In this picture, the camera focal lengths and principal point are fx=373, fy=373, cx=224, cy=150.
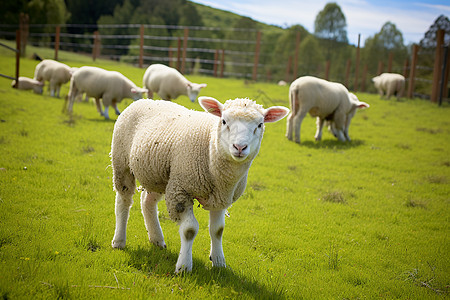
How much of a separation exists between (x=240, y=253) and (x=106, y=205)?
6.86ft

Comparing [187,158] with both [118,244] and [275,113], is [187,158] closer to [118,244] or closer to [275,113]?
[275,113]

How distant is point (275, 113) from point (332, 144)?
8.27m

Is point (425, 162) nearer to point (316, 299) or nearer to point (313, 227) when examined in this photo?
point (313, 227)

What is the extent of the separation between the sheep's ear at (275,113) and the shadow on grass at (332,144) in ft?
24.4

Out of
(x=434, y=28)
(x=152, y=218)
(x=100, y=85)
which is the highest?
(x=434, y=28)

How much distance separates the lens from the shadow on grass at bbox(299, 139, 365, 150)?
1086cm

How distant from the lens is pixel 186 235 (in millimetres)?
3453

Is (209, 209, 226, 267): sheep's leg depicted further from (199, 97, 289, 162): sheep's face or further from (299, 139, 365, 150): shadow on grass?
(299, 139, 365, 150): shadow on grass

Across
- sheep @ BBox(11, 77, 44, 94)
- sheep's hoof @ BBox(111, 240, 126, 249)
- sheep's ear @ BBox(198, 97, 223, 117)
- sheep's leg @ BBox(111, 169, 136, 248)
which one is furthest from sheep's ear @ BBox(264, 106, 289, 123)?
sheep @ BBox(11, 77, 44, 94)

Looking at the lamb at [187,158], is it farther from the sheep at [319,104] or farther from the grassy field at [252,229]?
the sheep at [319,104]

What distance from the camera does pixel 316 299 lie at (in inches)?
140

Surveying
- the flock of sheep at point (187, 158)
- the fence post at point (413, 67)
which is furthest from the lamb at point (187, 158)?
the fence post at point (413, 67)

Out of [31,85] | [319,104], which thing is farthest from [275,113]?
[31,85]

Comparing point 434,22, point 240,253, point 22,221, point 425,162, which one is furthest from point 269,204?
point 434,22
